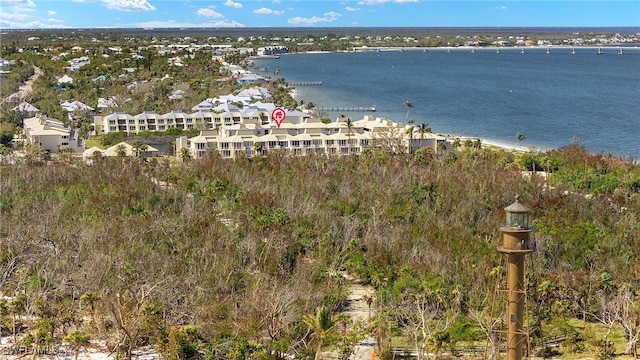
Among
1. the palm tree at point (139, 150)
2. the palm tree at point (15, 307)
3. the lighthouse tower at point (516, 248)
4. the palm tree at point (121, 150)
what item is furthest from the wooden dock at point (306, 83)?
the lighthouse tower at point (516, 248)

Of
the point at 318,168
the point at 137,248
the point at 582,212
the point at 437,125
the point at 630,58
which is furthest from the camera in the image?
the point at 630,58

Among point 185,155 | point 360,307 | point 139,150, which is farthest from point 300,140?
point 360,307

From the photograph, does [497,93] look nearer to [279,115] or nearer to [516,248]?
[279,115]

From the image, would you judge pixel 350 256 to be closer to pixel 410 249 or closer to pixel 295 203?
pixel 410 249

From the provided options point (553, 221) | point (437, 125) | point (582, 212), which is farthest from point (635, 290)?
point (437, 125)

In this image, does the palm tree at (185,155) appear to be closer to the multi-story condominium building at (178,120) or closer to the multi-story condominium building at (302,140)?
the multi-story condominium building at (302,140)
